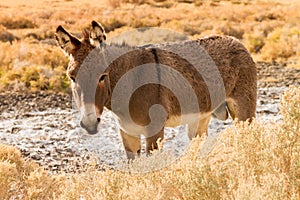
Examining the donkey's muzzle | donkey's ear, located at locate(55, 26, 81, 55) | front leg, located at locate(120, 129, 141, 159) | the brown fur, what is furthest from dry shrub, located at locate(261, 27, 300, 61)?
the donkey's muzzle

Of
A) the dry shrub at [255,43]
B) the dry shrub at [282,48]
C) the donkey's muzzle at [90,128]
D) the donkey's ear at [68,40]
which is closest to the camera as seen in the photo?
the donkey's muzzle at [90,128]

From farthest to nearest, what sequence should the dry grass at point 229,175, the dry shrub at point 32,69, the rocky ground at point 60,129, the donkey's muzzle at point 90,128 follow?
the dry shrub at point 32,69, the rocky ground at point 60,129, the donkey's muzzle at point 90,128, the dry grass at point 229,175

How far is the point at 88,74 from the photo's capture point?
5.39 metres

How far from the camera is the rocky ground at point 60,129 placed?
8.87m

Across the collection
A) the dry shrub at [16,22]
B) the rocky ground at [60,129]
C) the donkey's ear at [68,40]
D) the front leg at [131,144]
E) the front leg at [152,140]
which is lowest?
the dry shrub at [16,22]

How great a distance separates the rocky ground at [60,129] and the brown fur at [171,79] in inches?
53.8

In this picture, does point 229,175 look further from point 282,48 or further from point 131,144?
point 282,48

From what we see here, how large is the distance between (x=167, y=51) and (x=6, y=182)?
248 cm

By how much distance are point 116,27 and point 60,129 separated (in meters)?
23.5

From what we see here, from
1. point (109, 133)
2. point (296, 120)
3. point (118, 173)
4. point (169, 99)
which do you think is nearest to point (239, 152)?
point (296, 120)

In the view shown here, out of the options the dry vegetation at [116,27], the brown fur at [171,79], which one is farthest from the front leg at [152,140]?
the dry vegetation at [116,27]

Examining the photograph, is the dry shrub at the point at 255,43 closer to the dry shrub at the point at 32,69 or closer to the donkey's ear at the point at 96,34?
the dry shrub at the point at 32,69

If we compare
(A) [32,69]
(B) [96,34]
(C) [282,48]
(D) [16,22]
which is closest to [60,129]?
(A) [32,69]

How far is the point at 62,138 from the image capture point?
10.3 meters
